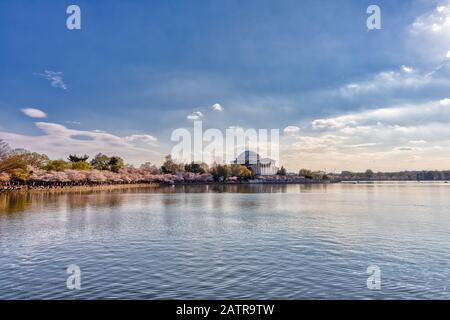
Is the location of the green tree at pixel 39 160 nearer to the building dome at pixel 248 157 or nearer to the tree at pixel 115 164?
the tree at pixel 115 164

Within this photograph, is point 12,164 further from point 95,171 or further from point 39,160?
point 95,171

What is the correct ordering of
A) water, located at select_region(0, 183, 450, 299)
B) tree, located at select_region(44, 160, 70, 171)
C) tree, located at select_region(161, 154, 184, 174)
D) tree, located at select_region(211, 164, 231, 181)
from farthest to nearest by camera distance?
tree, located at select_region(211, 164, 231, 181), tree, located at select_region(161, 154, 184, 174), tree, located at select_region(44, 160, 70, 171), water, located at select_region(0, 183, 450, 299)

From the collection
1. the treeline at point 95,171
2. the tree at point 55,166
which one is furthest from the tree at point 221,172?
the tree at point 55,166

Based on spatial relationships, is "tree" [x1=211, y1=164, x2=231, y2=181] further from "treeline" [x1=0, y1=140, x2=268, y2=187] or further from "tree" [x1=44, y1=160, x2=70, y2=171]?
"tree" [x1=44, y1=160, x2=70, y2=171]

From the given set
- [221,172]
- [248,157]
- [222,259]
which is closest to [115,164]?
[221,172]

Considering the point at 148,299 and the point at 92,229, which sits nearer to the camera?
the point at 148,299

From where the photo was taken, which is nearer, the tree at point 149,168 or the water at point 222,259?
the water at point 222,259

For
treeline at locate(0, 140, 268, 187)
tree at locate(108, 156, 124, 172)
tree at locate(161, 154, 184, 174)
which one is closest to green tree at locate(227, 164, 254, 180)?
treeline at locate(0, 140, 268, 187)

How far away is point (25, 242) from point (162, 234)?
7.49m

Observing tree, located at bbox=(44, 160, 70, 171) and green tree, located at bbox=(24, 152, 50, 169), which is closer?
green tree, located at bbox=(24, 152, 50, 169)

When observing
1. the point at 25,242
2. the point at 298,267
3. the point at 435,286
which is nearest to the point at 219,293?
the point at 298,267

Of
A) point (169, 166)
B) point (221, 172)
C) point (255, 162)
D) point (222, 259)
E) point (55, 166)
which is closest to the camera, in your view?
point (222, 259)
